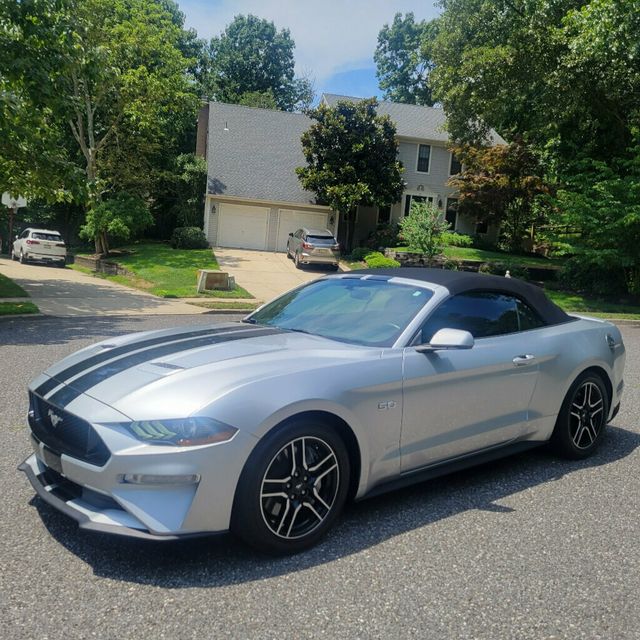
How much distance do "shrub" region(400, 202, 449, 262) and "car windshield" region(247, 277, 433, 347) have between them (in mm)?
20508

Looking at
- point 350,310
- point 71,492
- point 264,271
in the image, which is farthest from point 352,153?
point 71,492

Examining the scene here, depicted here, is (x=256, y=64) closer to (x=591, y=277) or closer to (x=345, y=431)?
(x=591, y=277)

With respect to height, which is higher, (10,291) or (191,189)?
(191,189)

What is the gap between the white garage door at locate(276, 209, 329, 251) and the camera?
33688 mm

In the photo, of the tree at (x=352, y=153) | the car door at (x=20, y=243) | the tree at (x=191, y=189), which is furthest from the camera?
the tree at (x=191, y=189)

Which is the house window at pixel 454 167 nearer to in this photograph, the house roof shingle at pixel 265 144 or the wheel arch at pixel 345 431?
the house roof shingle at pixel 265 144

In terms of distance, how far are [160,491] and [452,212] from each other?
35.7m

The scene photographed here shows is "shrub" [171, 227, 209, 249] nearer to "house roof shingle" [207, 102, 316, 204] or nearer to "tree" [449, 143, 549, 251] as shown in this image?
"house roof shingle" [207, 102, 316, 204]

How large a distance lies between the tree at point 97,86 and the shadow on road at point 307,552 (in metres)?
10.5

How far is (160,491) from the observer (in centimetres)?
296

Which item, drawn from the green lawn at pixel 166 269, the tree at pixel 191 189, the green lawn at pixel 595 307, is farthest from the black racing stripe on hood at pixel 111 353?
the tree at pixel 191 189

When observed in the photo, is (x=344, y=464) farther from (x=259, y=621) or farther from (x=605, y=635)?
(x=605, y=635)

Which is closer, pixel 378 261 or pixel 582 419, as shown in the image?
pixel 582 419

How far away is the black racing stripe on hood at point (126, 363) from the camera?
340cm
